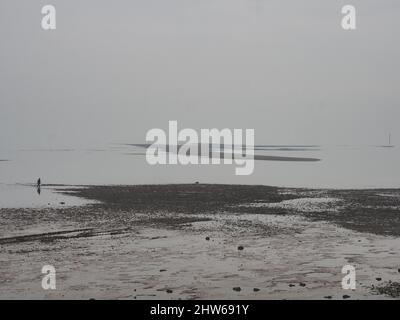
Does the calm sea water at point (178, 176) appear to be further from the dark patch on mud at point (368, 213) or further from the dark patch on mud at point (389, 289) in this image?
the dark patch on mud at point (389, 289)

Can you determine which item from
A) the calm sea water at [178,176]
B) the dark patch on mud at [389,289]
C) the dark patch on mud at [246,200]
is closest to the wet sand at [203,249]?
the dark patch on mud at [389,289]

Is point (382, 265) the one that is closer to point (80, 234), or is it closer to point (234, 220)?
point (234, 220)

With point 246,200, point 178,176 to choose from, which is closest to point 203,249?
point 246,200

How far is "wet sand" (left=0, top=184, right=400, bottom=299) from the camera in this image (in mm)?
16453

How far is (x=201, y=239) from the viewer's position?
25016mm

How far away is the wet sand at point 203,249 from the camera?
54.0 feet

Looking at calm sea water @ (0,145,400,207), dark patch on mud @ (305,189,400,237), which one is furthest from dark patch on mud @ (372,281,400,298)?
calm sea water @ (0,145,400,207)

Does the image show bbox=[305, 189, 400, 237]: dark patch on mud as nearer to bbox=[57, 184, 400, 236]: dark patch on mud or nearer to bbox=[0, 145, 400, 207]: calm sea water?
bbox=[57, 184, 400, 236]: dark patch on mud

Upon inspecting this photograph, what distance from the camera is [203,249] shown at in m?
22.7

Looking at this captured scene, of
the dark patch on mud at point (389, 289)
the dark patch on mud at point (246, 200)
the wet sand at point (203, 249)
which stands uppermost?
the dark patch on mud at point (246, 200)

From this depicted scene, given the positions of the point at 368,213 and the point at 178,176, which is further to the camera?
the point at 178,176

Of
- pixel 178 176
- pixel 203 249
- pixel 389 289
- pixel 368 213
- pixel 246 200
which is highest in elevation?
pixel 178 176

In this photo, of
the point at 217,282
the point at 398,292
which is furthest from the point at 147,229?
the point at 398,292

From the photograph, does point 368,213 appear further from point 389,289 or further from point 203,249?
point 389,289
